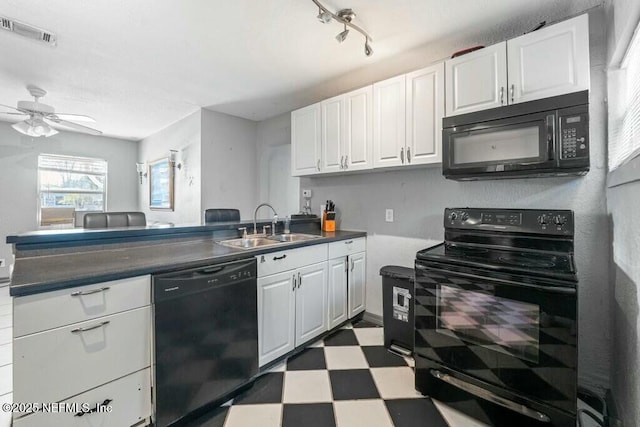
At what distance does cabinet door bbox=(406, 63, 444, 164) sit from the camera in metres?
2.02

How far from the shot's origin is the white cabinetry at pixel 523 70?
152 cm

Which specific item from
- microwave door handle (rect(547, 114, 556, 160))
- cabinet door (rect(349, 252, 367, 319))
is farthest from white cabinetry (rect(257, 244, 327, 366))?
microwave door handle (rect(547, 114, 556, 160))

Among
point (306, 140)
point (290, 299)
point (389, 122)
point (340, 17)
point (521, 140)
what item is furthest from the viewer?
point (306, 140)

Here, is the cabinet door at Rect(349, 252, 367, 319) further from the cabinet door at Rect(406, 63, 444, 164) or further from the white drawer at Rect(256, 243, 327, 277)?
the cabinet door at Rect(406, 63, 444, 164)

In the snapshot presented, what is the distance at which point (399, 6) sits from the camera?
5.82 feet

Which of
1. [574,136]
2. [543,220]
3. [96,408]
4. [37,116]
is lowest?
[96,408]

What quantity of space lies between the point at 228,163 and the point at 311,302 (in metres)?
2.64

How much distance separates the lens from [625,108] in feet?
4.74

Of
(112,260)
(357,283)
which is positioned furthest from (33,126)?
(357,283)

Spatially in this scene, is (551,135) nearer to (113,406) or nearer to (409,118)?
(409,118)

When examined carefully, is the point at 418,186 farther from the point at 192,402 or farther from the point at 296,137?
the point at 192,402

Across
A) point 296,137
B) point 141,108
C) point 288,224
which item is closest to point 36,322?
point 288,224

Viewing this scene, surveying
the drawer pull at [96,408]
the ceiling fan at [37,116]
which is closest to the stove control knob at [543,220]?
the drawer pull at [96,408]

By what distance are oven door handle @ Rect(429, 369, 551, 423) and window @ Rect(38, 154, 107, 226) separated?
5.60 metres
